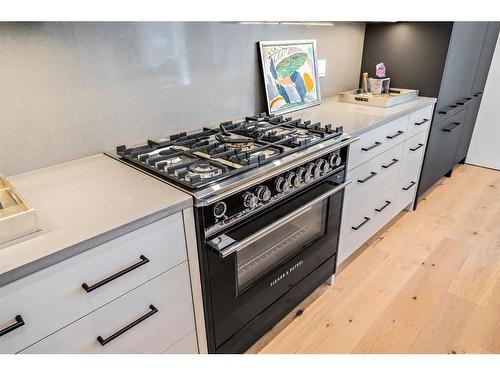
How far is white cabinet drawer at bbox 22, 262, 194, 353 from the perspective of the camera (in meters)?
0.87

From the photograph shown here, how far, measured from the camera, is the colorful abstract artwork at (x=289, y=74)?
73.2 inches

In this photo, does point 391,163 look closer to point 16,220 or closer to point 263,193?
point 263,193

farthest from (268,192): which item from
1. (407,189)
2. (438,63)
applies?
(438,63)

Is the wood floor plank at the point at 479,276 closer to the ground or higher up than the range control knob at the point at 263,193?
closer to the ground

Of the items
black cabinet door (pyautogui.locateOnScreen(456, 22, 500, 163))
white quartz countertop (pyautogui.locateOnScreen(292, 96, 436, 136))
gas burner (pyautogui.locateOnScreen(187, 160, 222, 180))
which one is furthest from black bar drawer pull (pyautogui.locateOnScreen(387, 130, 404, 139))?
black cabinet door (pyautogui.locateOnScreen(456, 22, 500, 163))

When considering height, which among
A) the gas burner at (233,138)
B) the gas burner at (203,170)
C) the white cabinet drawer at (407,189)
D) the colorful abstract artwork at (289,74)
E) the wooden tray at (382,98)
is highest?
the colorful abstract artwork at (289,74)

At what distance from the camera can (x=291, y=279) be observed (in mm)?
1532

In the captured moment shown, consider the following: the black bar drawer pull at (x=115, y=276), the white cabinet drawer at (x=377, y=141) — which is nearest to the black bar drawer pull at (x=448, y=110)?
the white cabinet drawer at (x=377, y=141)

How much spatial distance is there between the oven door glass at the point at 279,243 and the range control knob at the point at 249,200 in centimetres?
14

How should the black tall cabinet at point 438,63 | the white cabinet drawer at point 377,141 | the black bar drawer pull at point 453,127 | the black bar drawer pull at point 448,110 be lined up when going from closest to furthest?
the white cabinet drawer at point 377,141 → the black tall cabinet at point 438,63 → the black bar drawer pull at point 448,110 → the black bar drawer pull at point 453,127

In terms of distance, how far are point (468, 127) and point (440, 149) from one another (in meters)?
0.73

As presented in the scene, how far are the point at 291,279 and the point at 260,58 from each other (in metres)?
1.14

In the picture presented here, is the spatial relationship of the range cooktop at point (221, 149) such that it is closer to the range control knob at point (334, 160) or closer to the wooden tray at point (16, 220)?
the range control knob at point (334, 160)

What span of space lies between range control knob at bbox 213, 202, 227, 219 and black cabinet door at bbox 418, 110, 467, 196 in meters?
2.01
